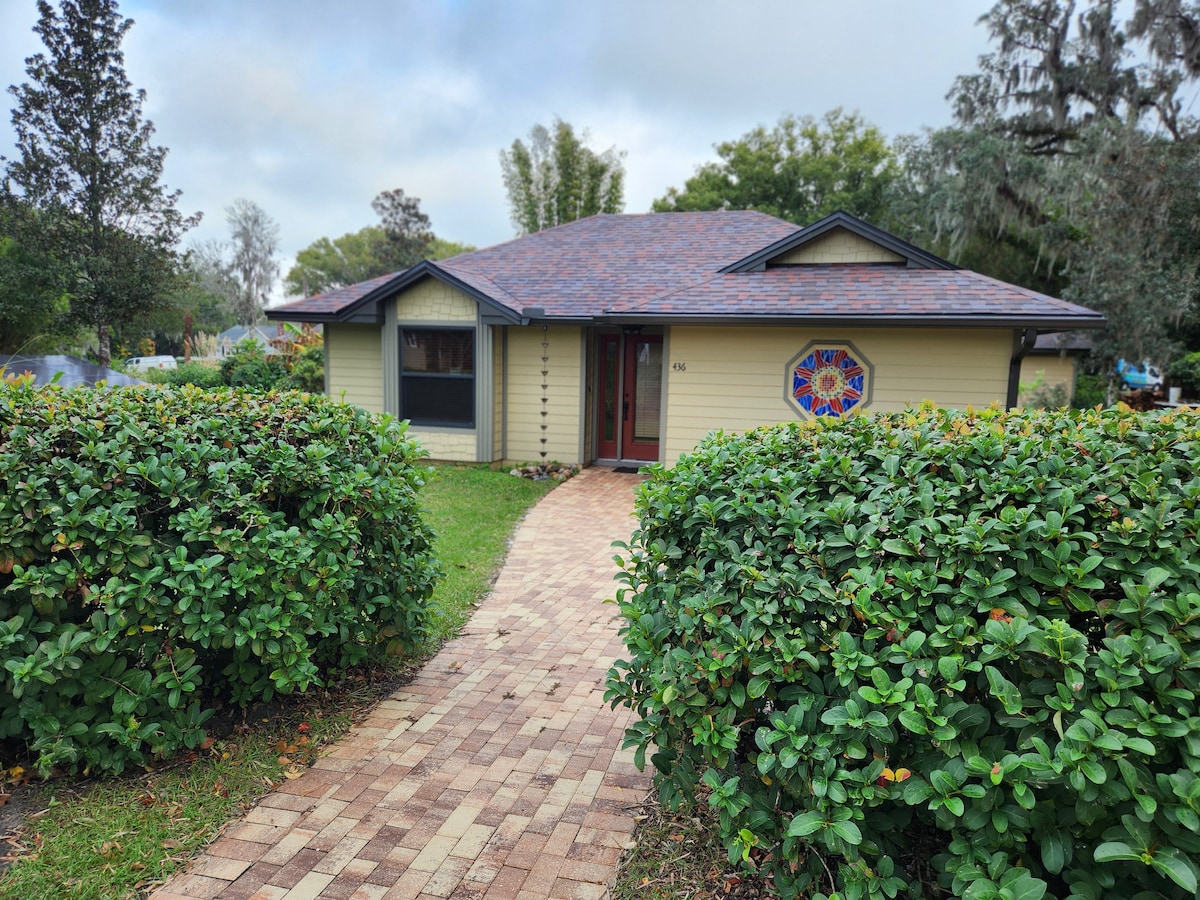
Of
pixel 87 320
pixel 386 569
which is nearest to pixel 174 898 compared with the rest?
pixel 386 569

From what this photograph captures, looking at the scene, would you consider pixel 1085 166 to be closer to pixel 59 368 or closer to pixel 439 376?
pixel 439 376

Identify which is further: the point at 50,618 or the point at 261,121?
the point at 261,121

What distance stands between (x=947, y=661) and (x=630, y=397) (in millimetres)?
10614

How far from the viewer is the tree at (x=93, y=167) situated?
716 inches

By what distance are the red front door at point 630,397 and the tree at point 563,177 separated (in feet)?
75.7

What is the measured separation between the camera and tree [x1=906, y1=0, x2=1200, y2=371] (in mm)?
15656

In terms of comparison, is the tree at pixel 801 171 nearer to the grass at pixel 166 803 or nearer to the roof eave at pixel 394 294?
the roof eave at pixel 394 294

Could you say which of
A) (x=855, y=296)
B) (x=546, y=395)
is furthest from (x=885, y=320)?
(x=546, y=395)

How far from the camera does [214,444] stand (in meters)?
3.26

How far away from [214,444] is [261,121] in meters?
29.0

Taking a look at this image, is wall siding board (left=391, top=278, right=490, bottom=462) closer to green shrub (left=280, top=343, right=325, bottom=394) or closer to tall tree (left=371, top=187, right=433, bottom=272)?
green shrub (left=280, top=343, right=325, bottom=394)

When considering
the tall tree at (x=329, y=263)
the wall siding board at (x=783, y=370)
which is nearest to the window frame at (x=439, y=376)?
the wall siding board at (x=783, y=370)

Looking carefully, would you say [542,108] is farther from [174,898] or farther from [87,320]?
[174,898]

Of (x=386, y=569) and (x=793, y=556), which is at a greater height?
(x=793, y=556)
